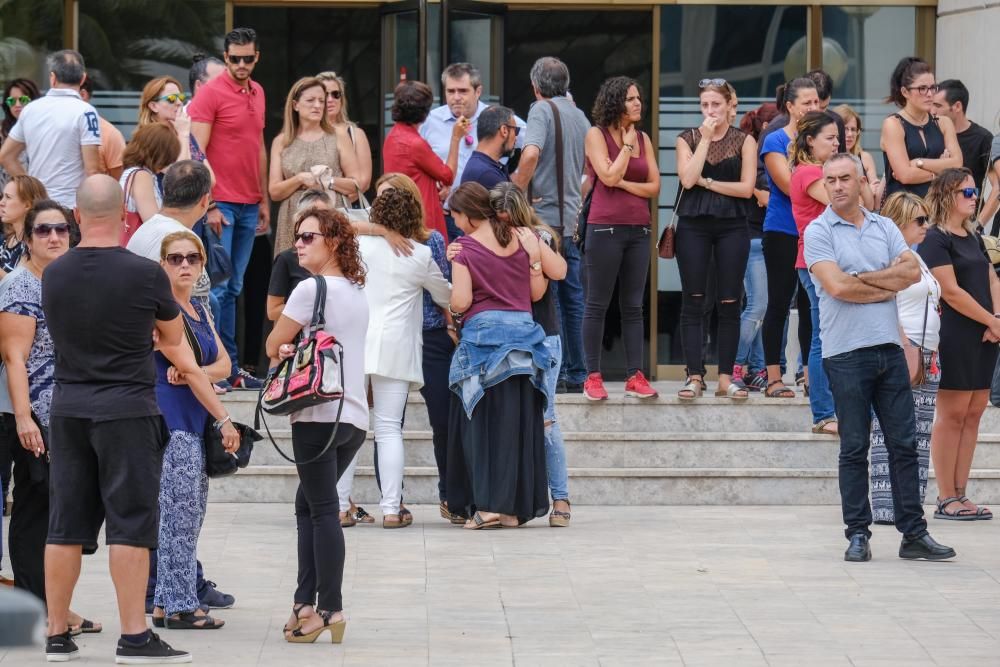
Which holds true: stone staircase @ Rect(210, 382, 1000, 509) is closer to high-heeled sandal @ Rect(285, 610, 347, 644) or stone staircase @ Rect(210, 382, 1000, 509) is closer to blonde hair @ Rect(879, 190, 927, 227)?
blonde hair @ Rect(879, 190, 927, 227)

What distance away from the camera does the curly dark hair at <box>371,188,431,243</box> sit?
8344mm

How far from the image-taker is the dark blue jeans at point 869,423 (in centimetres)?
761

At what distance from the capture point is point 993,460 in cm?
987

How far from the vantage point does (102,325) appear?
5414 mm

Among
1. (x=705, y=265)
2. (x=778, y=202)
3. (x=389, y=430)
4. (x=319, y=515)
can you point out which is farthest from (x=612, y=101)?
(x=319, y=515)

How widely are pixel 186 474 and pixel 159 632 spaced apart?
0.61m

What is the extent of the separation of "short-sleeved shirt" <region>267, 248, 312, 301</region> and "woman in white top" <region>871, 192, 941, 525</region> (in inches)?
122

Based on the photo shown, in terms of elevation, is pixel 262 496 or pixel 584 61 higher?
pixel 584 61

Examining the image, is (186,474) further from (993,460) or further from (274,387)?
(993,460)

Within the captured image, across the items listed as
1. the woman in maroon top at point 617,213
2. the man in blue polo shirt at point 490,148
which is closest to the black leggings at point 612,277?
the woman in maroon top at point 617,213

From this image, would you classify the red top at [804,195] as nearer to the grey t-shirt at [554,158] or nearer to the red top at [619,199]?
the red top at [619,199]

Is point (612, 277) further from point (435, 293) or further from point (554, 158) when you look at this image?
point (435, 293)

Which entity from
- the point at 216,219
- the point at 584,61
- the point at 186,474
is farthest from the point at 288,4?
the point at 186,474

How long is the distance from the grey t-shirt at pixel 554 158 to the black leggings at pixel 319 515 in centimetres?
435
